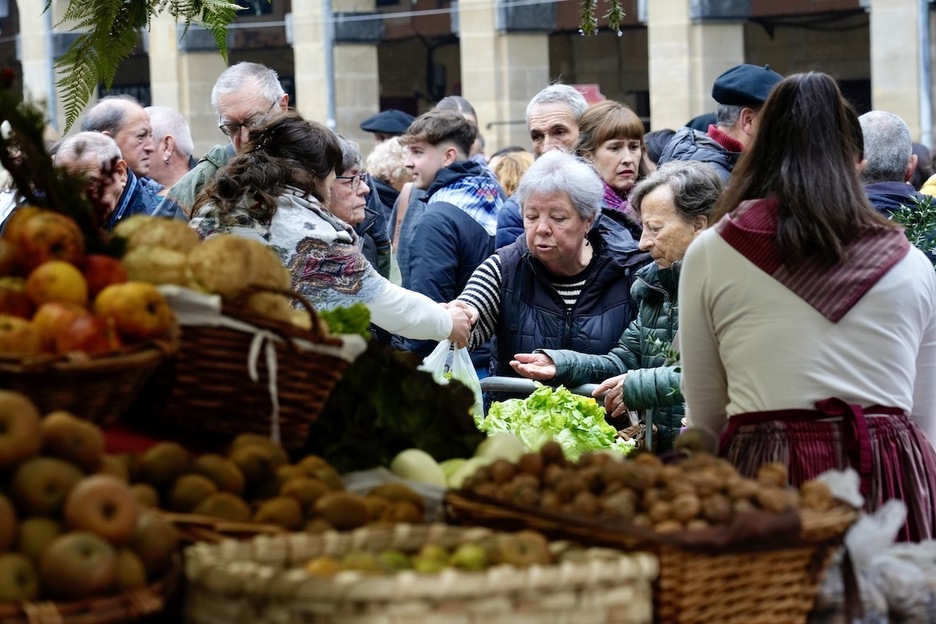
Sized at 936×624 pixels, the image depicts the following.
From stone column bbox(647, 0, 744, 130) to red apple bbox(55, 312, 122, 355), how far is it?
58.5ft

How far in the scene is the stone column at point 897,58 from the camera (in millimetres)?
17828

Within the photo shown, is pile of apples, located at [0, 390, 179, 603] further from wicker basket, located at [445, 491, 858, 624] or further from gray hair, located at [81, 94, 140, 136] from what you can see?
gray hair, located at [81, 94, 140, 136]

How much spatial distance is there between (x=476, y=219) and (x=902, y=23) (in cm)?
1199

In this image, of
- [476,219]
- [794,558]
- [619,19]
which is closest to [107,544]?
[794,558]

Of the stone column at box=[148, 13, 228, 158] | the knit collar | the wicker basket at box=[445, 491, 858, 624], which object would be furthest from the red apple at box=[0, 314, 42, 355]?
the stone column at box=[148, 13, 228, 158]

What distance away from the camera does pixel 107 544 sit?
2.29m

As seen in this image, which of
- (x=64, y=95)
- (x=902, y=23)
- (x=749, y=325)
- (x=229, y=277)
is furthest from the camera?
(x=902, y=23)

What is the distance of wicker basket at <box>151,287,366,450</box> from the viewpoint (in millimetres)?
2918

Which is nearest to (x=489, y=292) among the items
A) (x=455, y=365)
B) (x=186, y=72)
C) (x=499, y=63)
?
(x=455, y=365)

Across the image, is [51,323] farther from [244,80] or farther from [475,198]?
[475,198]

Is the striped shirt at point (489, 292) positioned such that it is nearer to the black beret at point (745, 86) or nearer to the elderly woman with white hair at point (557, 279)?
the elderly woman with white hair at point (557, 279)

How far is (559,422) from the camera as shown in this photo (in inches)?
221

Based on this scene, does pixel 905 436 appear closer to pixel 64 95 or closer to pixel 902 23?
pixel 64 95

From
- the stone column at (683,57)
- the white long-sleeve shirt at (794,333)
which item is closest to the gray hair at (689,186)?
the white long-sleeve shirt at (794,333)
